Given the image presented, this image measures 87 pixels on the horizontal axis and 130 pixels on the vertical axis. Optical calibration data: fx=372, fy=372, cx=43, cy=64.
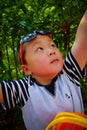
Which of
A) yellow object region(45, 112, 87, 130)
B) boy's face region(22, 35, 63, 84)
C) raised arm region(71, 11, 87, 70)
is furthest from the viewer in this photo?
raised arm region(71, 11, 87, 70)

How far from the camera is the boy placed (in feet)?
7.86

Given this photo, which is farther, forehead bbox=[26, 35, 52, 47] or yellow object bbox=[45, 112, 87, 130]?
forehead bbox=[26, 35, 52, 47]

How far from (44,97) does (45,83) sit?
0.12 meters

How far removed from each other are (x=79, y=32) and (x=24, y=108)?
Answer: 2.12 feet

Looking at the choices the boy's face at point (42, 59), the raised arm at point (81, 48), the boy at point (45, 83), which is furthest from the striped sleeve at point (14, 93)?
the raised arm at point (81, 48)

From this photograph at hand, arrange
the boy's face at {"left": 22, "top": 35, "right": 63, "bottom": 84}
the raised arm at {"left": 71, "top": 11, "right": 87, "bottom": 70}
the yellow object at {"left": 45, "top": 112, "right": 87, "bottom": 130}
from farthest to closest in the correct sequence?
the raised arm at {"left": 71, "top": 11, "right": 87, "bottom": 70}
the boy's face at {"left": 22, "top": 35, "right": 63, "bottom": 84}
the yellow object at {"left": 45, "top": 112, "right": 87, "bottom": 130}

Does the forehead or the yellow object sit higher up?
the forehead

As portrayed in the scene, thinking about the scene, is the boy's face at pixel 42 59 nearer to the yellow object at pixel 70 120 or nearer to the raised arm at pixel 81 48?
the raised arm at pixel 81 48

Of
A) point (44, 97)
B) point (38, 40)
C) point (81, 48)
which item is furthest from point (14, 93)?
point (81, 48)

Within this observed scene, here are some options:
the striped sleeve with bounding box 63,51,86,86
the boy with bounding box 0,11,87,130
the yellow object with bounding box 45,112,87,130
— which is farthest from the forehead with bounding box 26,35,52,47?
the yellow object with bounding box 45,112,87,130

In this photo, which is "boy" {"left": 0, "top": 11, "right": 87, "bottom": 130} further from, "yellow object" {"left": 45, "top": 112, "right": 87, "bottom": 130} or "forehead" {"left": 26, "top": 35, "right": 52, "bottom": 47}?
"yellow object" {"left": 45, "top": 112, "right": 87, "bottom": 130}

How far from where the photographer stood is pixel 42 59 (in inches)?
94.7

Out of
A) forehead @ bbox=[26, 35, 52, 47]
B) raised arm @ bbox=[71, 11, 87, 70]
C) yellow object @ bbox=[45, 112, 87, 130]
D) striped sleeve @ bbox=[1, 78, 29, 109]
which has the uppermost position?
forehead @ bbox=[26, 35, 52, 47]

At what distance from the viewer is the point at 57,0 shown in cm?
324
